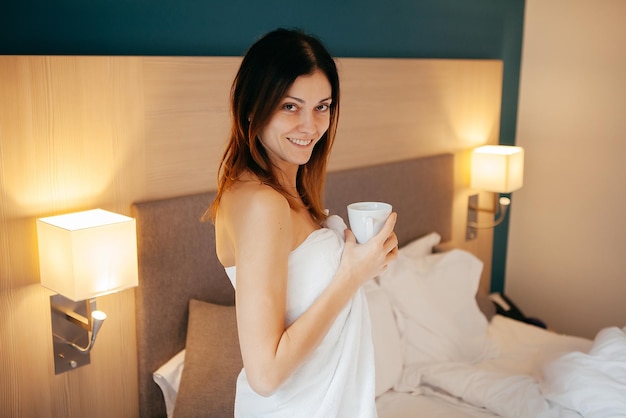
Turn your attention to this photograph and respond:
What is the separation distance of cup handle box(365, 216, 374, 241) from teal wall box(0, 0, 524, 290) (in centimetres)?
108

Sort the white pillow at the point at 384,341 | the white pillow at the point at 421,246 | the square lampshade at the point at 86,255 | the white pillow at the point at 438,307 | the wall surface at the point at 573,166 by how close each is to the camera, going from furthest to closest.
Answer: the wall surface at the point at 573,166, the white pillow at the point at 421,246, the white pillow at the point at 438,307, the white pillow at the point at 384,341, the square lampshade at the point at 86,255

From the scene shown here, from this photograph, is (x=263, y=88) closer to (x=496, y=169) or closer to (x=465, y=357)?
(x=465, y=357)

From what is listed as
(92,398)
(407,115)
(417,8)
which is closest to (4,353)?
(92,398)

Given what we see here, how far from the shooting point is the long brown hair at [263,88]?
1280 mm

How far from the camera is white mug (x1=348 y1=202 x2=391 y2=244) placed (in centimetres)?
134

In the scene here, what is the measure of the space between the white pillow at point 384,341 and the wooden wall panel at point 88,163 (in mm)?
730

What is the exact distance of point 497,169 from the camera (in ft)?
10.7

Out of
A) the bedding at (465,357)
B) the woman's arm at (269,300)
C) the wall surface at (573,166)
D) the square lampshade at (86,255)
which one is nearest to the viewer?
the woman's arm at (269,300)

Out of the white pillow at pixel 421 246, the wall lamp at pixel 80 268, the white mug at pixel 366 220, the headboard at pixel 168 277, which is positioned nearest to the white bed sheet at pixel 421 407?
the headboard at pixel 168 277

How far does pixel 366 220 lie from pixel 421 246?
68.7 inches

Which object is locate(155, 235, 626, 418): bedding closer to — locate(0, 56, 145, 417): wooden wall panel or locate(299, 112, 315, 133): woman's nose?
locate(0, 56, 145, 417): wooden wall panel

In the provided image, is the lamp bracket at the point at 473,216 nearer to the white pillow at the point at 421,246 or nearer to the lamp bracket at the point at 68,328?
the white pillow at the point at 421,246

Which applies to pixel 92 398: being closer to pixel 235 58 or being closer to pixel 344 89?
pixel 235 58

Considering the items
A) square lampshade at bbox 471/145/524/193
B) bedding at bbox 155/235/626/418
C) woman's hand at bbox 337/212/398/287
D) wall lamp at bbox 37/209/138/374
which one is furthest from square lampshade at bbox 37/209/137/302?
square lampshade at bbox 471/145/524/193
